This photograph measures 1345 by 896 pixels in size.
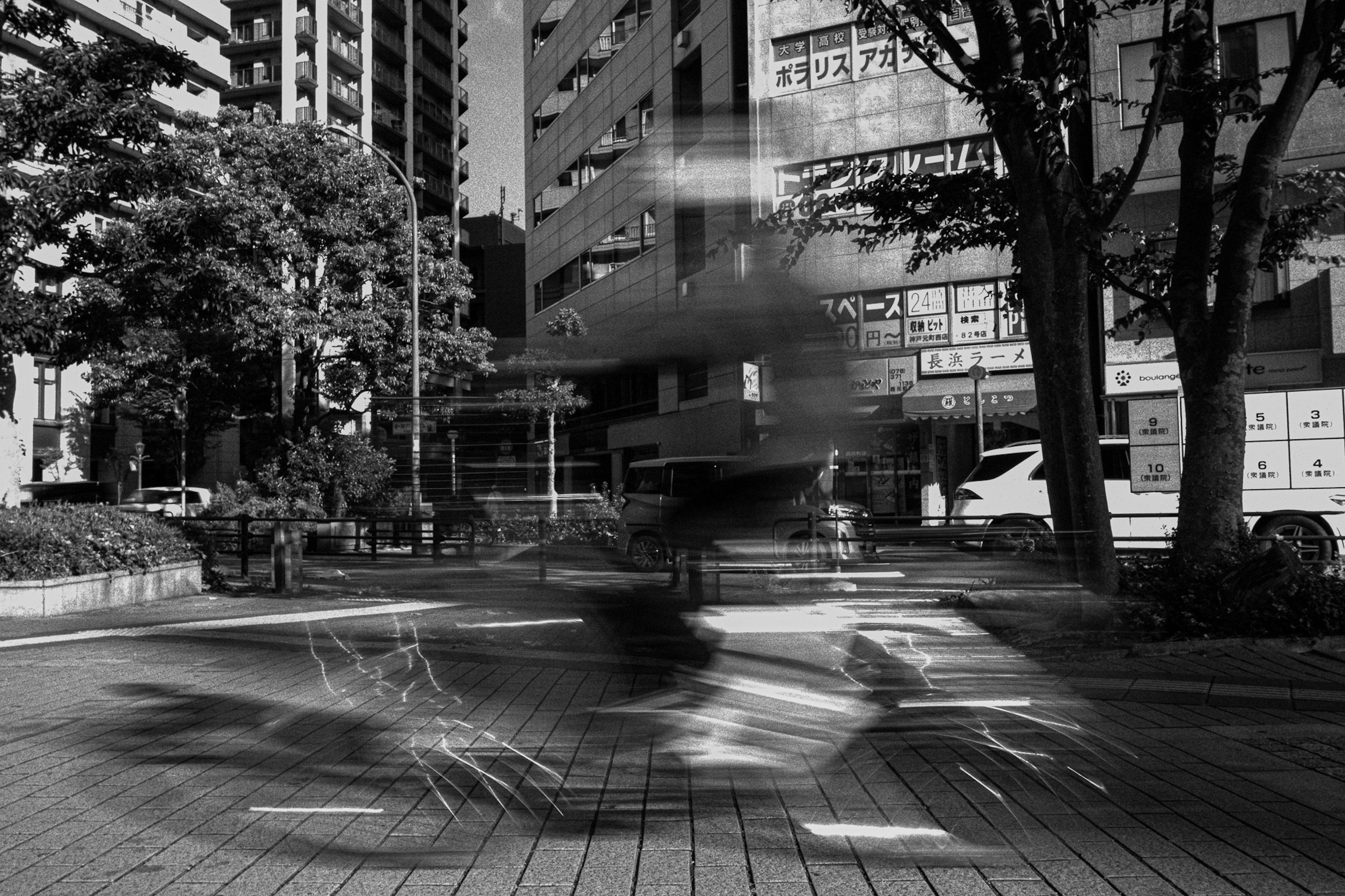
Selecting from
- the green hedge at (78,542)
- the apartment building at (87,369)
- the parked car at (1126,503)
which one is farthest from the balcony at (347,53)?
the parked car at (1126,503)

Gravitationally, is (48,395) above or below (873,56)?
below

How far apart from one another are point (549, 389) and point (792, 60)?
2358 cm

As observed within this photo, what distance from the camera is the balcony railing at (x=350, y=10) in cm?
5853

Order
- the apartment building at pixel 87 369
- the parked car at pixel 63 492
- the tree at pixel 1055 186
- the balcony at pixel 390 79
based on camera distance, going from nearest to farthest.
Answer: the tree at pixel 1055 186, the parked car at pixel 63 492, the apartment building at pixel 87 369, the balcony at pixel 390 79

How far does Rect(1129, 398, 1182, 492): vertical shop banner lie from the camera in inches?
476

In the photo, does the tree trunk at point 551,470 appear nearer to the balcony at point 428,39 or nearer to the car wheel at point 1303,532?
the car wheel at point 1303,532

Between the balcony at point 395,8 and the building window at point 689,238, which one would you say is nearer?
the building window at point 689,238

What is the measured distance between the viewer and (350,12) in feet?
196

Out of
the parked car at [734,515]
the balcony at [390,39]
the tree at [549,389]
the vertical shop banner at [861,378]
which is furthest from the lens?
the balcony at [390,39]

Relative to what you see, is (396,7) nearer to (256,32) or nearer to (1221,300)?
(256,32)

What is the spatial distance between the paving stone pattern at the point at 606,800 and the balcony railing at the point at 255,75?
186ft

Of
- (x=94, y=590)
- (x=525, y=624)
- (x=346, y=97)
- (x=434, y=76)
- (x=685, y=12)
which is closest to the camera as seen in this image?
(x=525, y=624)

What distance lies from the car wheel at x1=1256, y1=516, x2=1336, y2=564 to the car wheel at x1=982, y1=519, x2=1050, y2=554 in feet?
17.8

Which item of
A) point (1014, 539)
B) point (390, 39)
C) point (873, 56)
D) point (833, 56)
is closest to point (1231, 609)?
point (1014, 539)
